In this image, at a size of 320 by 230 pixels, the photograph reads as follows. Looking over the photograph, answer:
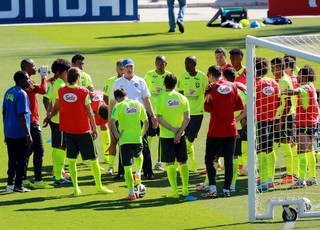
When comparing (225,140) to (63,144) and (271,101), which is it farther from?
(63,144)

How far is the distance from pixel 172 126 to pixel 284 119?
1972 millimetres

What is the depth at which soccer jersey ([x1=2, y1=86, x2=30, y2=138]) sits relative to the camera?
1636 centimetres

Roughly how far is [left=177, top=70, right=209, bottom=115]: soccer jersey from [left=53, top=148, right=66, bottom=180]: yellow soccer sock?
7.82 ft

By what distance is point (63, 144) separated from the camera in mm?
17500

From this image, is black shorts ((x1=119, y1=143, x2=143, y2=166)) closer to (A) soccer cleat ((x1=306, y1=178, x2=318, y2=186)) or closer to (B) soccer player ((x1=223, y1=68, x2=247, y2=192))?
(B) soccer player ((x1=223, y1=68, x2=247, y2=192))

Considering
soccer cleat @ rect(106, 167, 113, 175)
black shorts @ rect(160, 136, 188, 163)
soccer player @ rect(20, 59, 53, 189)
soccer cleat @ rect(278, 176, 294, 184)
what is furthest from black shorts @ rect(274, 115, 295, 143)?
soccer player @ rect(20, 59, 53, 189)

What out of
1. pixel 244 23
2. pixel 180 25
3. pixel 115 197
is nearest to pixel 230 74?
pixel 115 197

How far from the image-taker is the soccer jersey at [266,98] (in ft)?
53.9

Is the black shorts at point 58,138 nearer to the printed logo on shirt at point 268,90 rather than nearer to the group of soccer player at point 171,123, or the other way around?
the group of soccer player at point 171,123

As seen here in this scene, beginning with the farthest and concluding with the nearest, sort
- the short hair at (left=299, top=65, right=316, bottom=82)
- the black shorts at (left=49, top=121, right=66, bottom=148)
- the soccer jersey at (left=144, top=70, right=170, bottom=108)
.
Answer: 1. the soccer jersey at (left=144, top=70, right=170, bottom=108)
2. the black shorts at (left=49, top=121, right=66, bottom=148)
3. the short hair at (left=299, top=65, right=316, bottom=82)

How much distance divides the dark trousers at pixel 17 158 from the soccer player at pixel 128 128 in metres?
1.53

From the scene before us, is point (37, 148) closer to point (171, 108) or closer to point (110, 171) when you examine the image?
point (110, 171)

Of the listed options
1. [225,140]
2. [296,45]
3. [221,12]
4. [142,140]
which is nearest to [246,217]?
[225,140]

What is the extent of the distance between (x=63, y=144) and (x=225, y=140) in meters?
2.97
